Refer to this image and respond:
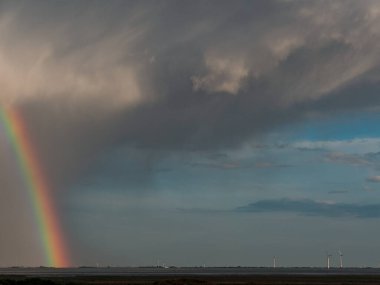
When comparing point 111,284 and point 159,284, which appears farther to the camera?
point 111,284

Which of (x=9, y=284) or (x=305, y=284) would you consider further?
(x=305, y=284)

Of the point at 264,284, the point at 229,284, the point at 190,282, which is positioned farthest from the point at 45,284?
the point at 264,284

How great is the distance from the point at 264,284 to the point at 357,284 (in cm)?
1875

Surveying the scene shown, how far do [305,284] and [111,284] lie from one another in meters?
38.9

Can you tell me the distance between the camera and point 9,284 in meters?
101

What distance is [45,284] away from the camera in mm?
102375

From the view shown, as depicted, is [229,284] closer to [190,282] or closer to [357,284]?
[190,282]

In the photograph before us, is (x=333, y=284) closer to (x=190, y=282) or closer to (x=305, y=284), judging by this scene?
(x=305, y=284)

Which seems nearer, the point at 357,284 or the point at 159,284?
the point at 159,284

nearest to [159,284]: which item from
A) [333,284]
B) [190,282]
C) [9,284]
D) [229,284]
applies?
[190,282]

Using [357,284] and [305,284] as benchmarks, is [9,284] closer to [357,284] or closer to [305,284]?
[305,284]

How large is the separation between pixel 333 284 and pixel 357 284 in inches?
203

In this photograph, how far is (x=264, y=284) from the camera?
11094 centimetres

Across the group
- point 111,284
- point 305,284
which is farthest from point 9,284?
point 305,284
